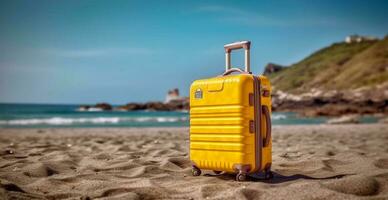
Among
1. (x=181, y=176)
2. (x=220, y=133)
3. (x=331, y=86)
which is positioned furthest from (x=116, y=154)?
(x=331, y=86)

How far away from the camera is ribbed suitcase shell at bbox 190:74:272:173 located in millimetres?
3564

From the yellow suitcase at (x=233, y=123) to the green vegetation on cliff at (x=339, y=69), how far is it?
60038 millimetres

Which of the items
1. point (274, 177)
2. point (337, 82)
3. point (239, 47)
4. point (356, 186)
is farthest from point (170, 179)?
point (337, 82)

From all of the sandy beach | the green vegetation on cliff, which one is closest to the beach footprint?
the sandy beach

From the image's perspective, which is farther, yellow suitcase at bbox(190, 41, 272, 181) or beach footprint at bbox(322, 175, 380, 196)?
yellow suitcase at bbox(190, 41, 272, 181)

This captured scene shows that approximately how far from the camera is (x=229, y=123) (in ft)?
12.0

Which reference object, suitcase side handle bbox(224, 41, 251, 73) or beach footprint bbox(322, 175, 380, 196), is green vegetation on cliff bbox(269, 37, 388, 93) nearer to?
suitcase side handle bbox(224, 41, 251, 73)

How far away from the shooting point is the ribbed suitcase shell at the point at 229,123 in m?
3.56

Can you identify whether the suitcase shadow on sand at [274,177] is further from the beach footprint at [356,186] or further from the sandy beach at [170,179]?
the beach footprint at [356,186]

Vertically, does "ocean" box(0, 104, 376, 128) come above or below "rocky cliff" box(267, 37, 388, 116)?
below

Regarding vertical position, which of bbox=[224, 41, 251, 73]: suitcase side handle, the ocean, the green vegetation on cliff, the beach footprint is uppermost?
the green vegetation on cliff

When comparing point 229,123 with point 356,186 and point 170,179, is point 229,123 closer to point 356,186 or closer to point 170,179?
point 170,179

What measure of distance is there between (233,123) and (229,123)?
0.05m

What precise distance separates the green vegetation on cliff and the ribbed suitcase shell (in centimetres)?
6012
